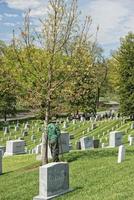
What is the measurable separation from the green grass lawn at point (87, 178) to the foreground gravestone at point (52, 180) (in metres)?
0.32

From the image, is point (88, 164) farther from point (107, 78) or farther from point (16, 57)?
point (107, 78)

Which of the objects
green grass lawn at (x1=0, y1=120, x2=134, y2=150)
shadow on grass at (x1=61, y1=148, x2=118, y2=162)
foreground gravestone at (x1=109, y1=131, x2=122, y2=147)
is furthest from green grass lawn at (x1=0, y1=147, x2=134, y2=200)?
green grass lawn at (x1=0, y1=120, x2=134, y2=150)

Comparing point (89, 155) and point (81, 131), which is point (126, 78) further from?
point (89, 155)

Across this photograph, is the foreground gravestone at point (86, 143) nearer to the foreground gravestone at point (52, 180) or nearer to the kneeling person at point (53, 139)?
the kneeling person at point (53, 139)

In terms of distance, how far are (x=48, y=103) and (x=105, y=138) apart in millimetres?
16165

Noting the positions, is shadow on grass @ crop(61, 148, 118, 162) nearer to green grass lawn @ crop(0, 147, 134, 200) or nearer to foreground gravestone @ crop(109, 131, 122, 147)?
green grass lawn @ crop(0, 147, 134, 200)

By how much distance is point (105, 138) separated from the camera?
115 feet

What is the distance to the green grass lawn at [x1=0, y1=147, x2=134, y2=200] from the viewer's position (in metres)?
13.1

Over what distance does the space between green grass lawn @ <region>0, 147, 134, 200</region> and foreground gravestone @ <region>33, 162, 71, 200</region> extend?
1.03ft

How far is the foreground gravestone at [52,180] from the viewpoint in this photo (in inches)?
518

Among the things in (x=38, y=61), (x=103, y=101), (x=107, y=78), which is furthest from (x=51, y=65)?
(x=103, y=101)

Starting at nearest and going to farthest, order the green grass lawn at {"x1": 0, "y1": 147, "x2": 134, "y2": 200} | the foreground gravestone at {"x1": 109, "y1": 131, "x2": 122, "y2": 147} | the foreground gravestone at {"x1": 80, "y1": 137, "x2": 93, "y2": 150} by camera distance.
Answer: the green grass lawn at {"x1": 0, "y1": 147, "x2": 134, "y2": 200} → the foreground gravestone at {"x1": 80, "y1": 137, "x2": 93, "y2": 150} → the foreground gravestone at {"x1": 109, "y1": 131, "x2": 122, "y2": 147}

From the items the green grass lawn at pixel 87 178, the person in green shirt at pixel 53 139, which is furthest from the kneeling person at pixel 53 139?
the green grass lawn at pixel 87 178

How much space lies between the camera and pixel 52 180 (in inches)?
526
